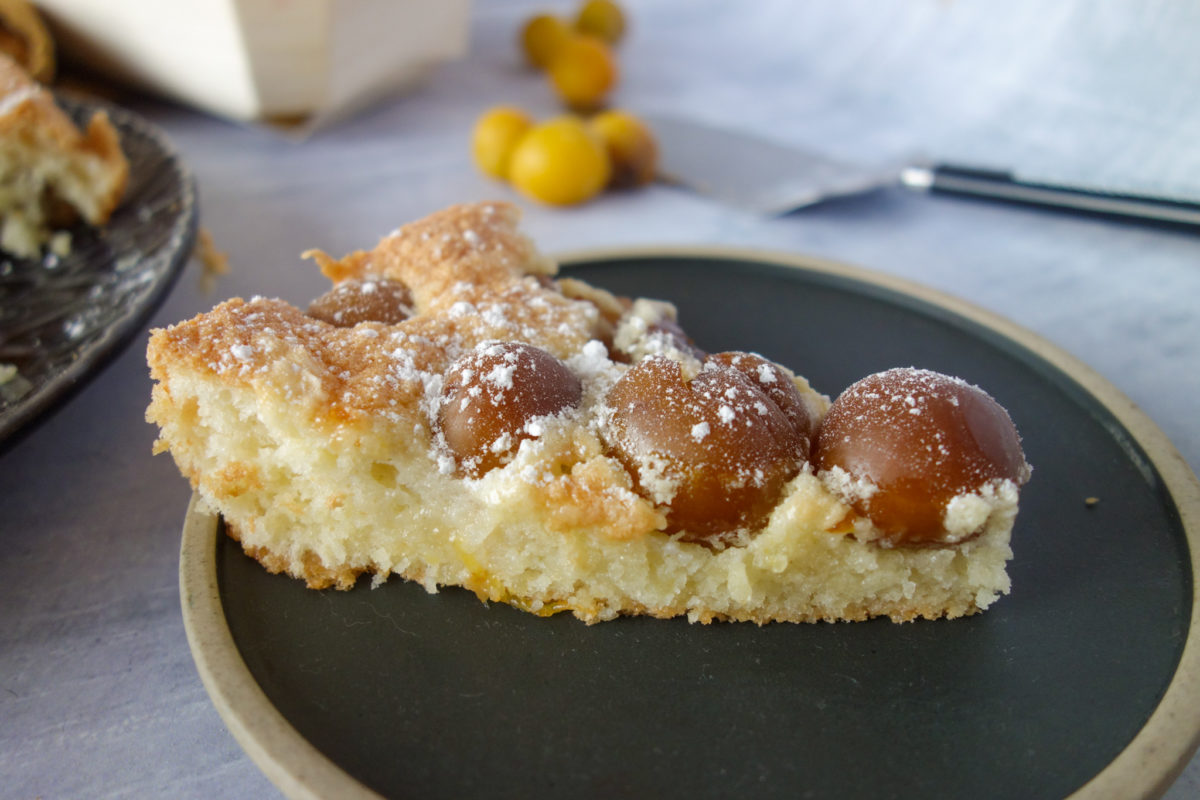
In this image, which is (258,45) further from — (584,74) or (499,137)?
(584,74)

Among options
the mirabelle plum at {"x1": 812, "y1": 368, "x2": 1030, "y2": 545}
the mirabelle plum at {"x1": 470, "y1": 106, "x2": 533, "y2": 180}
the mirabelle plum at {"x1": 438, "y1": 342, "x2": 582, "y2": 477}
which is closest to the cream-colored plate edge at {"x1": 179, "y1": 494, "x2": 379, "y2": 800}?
the mirabelle plum at {"x1": 438, "y1": 342, "x2": 582, "y2": 477}

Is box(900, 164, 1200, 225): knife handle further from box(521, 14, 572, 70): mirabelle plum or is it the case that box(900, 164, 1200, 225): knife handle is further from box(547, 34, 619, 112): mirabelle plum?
box(521, 14, 572, 70): mirabelle plum

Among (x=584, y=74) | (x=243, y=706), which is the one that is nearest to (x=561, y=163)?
(x=584, y=74)

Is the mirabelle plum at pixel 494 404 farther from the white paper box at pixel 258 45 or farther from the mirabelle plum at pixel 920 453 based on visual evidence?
the white paper box at pixel 258 45

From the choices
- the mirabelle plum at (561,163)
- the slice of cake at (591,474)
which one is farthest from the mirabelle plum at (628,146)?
the slice of cake at (591,474)

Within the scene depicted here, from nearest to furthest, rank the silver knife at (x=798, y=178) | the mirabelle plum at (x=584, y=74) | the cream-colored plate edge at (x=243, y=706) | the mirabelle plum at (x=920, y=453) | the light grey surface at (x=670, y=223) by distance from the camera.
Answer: the cream-colored plate edge at (x=243, y=706) → the mirabelle plum at (x=920, y=453) → the light grey surface at (x=670, y=223) → the silver knife at (x=798, y=178) → the mirabelle plum at (x=584, y=74)
